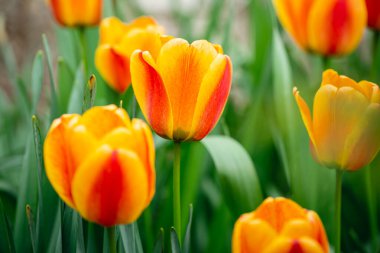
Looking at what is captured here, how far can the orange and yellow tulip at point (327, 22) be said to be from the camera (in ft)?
3.64

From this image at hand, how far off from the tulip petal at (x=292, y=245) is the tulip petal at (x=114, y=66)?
51cm

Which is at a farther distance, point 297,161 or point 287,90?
point 287,90

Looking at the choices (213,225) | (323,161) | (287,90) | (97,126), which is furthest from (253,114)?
(97,126)

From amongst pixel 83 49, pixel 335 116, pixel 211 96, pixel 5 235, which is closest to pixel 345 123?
pixel 335 116

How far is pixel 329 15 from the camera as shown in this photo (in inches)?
43.8

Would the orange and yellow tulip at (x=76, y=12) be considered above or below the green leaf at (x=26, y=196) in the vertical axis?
above

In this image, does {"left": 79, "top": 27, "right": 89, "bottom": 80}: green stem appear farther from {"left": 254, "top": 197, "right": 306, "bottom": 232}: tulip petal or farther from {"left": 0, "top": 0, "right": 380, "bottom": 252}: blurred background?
{"left": 254, "top": 197, "right": 306, "bottom": 232}: tulip petal

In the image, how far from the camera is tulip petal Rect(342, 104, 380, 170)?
774 mm

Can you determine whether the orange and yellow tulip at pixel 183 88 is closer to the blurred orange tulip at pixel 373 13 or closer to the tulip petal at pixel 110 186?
the tulip petal at pixel 110 186

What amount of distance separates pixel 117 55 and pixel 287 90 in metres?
0.36

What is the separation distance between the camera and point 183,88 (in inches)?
30.0

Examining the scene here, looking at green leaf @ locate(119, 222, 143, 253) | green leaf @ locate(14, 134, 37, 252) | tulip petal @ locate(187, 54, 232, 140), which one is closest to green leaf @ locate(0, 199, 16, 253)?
green leaf @ locate(14, 134, 37, 252)

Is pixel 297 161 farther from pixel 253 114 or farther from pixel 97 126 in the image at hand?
pixel 97 126

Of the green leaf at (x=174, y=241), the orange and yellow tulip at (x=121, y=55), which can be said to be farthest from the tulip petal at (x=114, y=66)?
the green leaf at (x=174, y=241)
